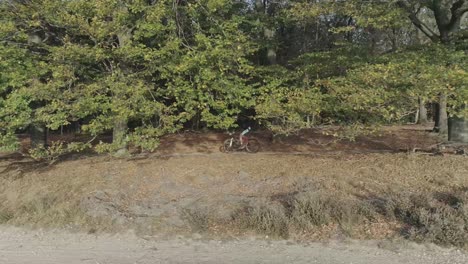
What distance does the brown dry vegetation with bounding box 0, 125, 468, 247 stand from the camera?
9914 millimetres

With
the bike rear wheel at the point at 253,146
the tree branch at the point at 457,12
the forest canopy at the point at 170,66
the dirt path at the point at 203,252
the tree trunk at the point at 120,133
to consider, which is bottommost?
the dirt path at the point at 203,252

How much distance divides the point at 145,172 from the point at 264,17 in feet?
22.0

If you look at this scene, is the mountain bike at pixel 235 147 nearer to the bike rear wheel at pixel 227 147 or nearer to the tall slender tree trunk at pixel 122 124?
the bike rear wheel at pixel 227 147

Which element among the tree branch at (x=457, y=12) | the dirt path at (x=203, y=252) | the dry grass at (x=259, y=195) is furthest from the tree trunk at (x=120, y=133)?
the tree branch at (x=457, y=12)

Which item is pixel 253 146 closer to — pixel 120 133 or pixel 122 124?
pixel 122 124

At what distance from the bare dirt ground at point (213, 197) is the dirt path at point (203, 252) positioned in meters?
0.02

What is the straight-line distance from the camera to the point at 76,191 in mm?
14047

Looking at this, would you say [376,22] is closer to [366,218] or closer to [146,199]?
[366,218]

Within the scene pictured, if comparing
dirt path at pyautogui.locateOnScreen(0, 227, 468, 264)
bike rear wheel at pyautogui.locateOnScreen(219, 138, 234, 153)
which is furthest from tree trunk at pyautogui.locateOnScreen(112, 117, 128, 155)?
dirt path at pyautogui.locateOnScreen(0, 227, 468, 264)

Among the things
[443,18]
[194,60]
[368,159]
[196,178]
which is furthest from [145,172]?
[443,18]

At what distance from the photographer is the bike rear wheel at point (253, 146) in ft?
57.6

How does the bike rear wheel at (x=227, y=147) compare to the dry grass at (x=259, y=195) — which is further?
the bike rear wheel at (x=227, y=147)

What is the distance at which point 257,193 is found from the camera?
42.9 feet

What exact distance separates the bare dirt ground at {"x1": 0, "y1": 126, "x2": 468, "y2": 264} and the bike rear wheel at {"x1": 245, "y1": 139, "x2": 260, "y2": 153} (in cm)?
26
